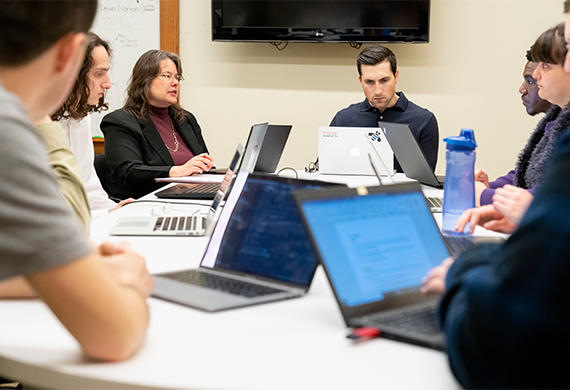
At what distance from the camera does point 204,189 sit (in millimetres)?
2170

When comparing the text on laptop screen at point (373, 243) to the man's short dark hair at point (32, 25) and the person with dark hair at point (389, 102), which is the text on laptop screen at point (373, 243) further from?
the person with dark hair at point (389, 102)

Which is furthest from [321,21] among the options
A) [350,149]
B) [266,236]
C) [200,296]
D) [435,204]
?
[200,296]

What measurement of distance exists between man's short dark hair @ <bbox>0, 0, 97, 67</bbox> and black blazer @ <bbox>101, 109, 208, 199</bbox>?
1987 millimetres

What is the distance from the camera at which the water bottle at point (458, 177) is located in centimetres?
143

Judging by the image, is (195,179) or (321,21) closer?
(195,179)

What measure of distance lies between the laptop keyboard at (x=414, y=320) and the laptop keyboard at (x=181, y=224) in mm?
758

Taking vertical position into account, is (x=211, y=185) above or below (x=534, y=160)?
below

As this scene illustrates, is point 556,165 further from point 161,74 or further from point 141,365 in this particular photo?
point 161,74

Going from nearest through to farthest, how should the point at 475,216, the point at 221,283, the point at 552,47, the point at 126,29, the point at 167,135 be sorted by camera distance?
the point at 221,283
the point at 475,216
the point at 552,47
the point at 167,135
the point at 126,29

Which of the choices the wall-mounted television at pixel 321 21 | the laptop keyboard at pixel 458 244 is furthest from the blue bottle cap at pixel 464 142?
the wall-mounted television at pixel 321 21

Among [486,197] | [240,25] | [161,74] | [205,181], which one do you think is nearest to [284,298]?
[486,197]

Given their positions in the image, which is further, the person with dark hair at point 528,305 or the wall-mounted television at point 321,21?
the wall-mounted television at point 321,21

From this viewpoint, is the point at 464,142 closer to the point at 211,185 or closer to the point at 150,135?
the point at 211,185

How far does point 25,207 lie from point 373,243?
1.65 feet
